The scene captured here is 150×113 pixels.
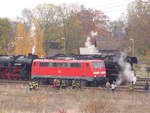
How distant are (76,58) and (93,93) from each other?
6372 millimetres

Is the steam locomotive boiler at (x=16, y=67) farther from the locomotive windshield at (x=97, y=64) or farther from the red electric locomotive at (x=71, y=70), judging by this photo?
the locomotive windshield at (x=97, y=64)

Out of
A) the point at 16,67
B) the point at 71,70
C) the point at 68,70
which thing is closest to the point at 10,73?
the point at 16,67

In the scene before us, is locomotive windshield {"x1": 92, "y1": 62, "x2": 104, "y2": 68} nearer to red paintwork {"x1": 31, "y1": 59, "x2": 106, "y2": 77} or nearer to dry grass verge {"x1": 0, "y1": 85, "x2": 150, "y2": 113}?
red paintwork {"x1": 31, "y1": 59, "x2": 106, "y2": 77}

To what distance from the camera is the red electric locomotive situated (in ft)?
103

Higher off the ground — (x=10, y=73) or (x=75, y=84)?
(x=10, y=73)

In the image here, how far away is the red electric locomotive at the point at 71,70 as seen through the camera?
3151 cm

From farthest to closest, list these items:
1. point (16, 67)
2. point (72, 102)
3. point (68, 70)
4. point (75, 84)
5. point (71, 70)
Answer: point (16, 67), point (68, 70), point (71, 70), point (75, 84), point (72, 102)

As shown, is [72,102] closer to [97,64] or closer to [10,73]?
[97,64]

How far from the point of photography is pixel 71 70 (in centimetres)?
3206

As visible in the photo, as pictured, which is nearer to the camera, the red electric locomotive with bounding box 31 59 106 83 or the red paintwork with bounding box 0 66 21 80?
the red electric locomotive with bounding box 31 59 106 83

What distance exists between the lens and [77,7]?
253 ft

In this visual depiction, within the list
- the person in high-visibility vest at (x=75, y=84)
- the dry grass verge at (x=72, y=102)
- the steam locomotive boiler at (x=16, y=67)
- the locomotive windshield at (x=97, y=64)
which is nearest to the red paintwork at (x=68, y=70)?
the locomotive windshield at (x=97, y=64)

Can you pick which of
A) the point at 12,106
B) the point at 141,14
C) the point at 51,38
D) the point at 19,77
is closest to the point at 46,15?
the point at 51,38

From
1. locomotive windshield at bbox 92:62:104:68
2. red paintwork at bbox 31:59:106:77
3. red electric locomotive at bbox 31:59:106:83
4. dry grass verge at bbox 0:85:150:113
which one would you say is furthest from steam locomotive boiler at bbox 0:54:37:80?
locomotive windshield at bbox 92:62:104:68
